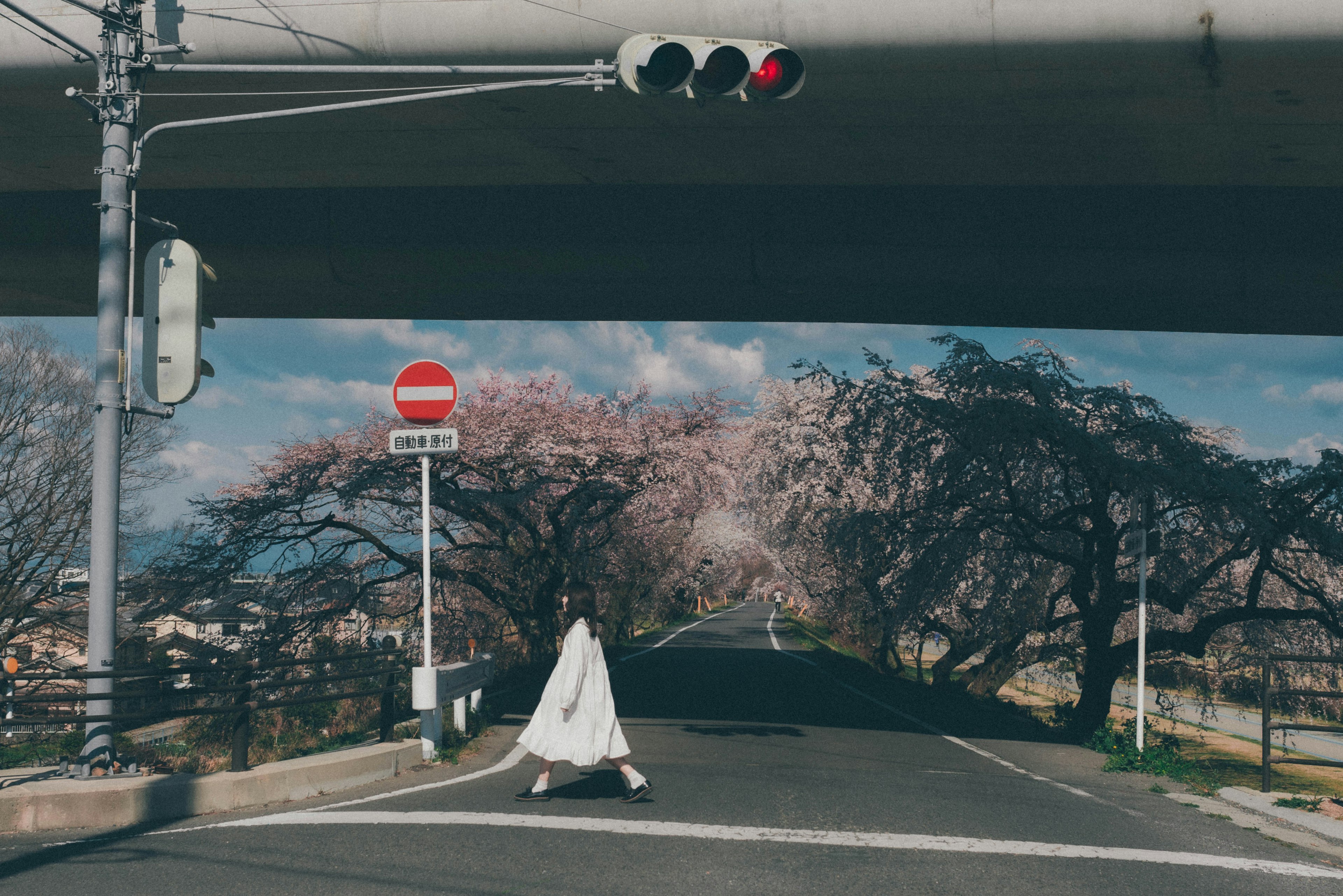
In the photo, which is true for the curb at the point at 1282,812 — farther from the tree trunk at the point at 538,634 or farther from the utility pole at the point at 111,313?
the tree trunk at the point at 538,634

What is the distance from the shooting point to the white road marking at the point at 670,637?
2725 centimetres

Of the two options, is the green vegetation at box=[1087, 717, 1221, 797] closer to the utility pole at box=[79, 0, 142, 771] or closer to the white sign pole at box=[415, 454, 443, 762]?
the white sign pole at box=[415, 454, 443, 762]

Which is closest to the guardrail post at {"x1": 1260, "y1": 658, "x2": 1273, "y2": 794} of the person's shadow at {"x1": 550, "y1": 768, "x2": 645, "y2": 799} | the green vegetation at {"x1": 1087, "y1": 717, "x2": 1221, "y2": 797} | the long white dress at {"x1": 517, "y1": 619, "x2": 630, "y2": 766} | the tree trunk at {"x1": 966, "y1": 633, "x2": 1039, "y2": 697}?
the green vegetation at {"x1": 1087, "y1": 717, "x2": 1221, "y2": 797}

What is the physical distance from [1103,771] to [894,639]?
1409cm

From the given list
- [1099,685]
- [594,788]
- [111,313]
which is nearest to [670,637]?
[1099,685]

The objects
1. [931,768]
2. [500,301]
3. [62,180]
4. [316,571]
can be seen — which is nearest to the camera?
[931,768]

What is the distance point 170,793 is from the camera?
6609mm

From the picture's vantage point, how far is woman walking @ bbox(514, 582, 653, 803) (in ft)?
22.7

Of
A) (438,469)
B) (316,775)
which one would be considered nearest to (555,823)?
(316,775)

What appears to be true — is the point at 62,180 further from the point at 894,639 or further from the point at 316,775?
the point at 894,639

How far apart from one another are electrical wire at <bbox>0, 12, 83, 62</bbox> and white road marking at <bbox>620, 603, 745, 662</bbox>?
18916 millimetres

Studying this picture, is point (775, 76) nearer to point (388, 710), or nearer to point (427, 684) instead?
point (427, 684)

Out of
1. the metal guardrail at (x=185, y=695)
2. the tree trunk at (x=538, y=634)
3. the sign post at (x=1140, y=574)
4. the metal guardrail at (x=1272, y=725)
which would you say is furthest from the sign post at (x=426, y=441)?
the tree trunk at (x=538, y=634)

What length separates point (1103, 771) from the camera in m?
9.83
